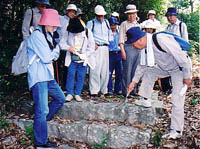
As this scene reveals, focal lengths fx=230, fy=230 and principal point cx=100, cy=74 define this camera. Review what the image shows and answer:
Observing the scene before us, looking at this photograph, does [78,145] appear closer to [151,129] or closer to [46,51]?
[151,129]

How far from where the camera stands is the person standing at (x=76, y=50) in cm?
495

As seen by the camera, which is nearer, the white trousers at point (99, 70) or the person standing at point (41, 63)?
the person standing at point (41, 63)

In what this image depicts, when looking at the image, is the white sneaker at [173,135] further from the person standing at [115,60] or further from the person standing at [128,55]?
the person standing at [115,60]

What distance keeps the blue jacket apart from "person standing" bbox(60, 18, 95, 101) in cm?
109

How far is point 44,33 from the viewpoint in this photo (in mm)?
3889

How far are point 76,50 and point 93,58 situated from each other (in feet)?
1.51

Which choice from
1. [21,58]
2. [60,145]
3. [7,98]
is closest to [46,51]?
[21,58]

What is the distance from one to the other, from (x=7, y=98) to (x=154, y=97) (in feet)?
11.4

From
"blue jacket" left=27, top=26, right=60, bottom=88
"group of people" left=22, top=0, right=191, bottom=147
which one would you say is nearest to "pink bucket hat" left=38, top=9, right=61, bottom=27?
"group of people" left=22, top=0, right=191, bottom=147

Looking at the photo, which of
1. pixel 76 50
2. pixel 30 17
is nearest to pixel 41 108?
pixel 76 50

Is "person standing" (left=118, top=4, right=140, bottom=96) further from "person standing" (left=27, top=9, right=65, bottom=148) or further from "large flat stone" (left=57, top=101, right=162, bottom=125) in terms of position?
"person standing" (left=27, top=9, right=65, bottom=148)

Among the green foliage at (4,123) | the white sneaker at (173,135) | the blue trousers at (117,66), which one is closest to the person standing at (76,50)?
the blue trousers at (117,66)

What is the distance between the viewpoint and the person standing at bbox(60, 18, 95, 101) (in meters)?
4.95

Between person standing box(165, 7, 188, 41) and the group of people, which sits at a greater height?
person standing box(165, 7, 188, 41)
